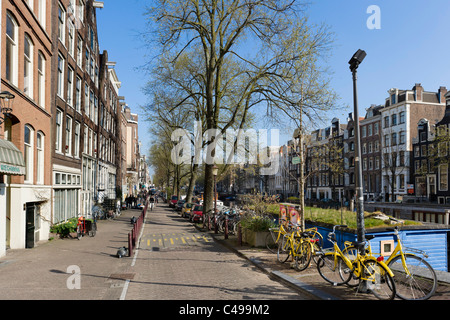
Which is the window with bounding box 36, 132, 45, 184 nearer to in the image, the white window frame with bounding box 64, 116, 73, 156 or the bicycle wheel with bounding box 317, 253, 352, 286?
the white window frame with bounding box 64, 116, 73, 156

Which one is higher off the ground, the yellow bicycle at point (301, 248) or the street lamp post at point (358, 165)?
the street lamp post at point (358, 165)

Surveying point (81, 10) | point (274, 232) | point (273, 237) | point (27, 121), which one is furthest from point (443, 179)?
point (27, 121)

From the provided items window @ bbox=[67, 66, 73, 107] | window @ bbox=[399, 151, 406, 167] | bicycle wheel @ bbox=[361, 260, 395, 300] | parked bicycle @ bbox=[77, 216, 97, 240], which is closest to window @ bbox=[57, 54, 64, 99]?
window @ bbox=[67, 66, 73, 107]

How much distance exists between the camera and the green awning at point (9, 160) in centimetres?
1141

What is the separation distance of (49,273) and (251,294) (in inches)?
225

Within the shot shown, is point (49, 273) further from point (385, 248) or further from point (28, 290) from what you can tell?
point (385, 248)

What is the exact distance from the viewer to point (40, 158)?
16.9m

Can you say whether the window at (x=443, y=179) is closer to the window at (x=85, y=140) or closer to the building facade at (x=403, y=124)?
the building facade at (x=403, y=124)

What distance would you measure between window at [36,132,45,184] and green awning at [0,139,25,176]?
13.0 feet

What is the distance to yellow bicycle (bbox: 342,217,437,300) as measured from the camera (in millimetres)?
6211

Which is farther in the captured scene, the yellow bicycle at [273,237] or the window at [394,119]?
the window at [394,119]

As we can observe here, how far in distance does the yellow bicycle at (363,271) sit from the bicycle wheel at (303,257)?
0.99 metres

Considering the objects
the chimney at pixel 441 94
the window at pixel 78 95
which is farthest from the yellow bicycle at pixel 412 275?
the chimney at pixel 441 94
